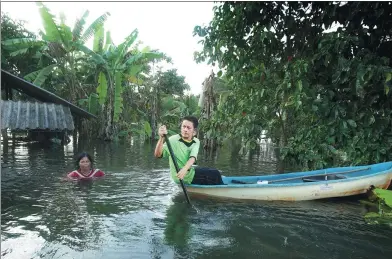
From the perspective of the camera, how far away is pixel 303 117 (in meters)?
7.92

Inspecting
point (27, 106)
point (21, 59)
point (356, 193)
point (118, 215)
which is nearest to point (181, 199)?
point (118, 215)

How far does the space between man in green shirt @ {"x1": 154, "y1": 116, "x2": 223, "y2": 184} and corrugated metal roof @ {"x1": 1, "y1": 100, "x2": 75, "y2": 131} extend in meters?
9.71

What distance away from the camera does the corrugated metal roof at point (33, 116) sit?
13.2 meters

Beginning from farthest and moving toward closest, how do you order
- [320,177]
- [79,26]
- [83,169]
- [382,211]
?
1. [79,26]
2. [83,169]
3. [320,177]
4. [382,211]

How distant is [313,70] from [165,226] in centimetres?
373

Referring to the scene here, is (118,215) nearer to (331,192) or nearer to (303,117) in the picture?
(331,192)

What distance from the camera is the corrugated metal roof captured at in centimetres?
1319

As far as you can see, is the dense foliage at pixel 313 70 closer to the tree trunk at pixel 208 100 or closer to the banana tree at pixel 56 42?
the tree trunk at pixel 208 100

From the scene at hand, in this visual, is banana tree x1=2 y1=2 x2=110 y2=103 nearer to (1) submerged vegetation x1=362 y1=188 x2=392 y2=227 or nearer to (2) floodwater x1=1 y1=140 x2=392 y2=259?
(2) floodwater x1=1 y1=140 x2=392 y2=259

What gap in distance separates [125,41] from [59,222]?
45.2 feet

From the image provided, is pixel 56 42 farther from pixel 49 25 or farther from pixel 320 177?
pixel 320 177

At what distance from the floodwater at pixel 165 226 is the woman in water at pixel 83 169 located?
1.40ft

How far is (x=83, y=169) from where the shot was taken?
766 cm

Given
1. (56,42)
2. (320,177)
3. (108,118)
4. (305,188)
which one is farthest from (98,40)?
(305,188)
